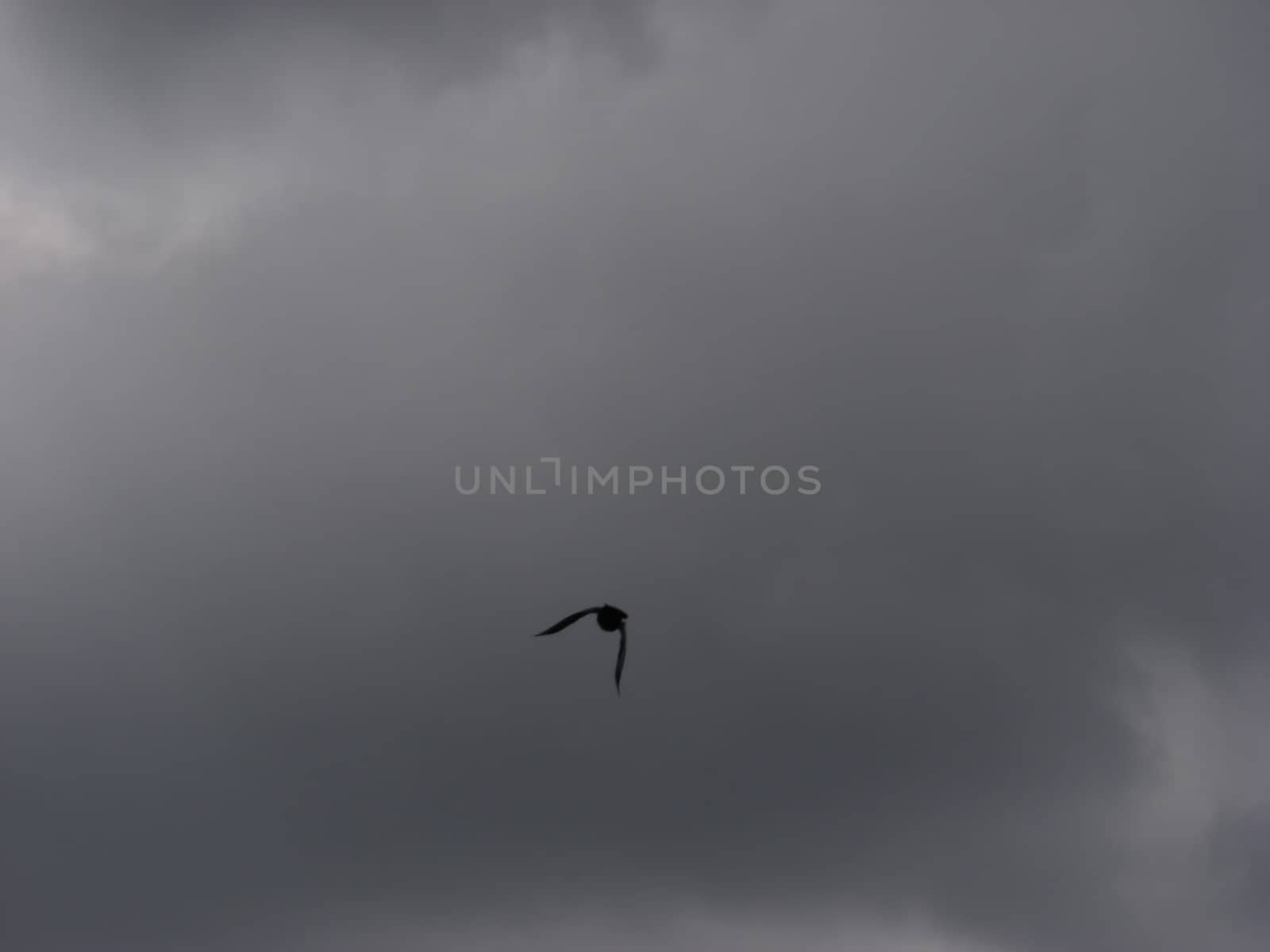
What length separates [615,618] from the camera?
50938 mm
